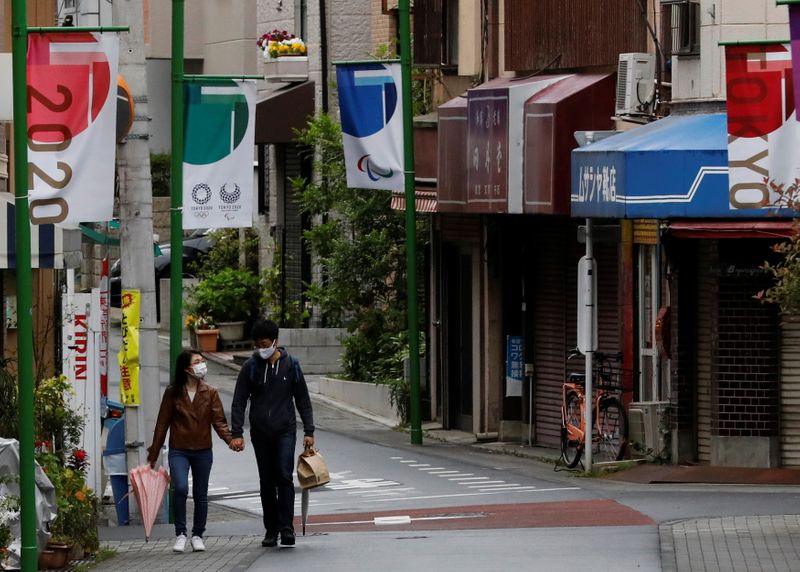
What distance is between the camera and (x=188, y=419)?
48.0 feet

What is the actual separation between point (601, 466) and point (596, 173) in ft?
10.7

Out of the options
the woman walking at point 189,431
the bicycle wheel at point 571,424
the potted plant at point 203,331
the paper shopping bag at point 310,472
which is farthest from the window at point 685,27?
the potted plant at point 203,331

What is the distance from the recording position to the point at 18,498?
13.2 m

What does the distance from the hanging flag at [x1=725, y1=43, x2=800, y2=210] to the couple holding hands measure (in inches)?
151

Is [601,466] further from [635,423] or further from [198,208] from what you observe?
[198,208]

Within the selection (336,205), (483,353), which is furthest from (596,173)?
(336,205)

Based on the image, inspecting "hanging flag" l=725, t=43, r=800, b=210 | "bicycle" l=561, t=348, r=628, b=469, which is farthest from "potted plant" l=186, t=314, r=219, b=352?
"hanging flag" l=725, t=43, r=800, b=210

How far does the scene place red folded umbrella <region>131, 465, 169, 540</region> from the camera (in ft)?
50.0

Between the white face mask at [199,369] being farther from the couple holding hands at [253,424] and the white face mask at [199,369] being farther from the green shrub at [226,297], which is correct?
the green shrub at [226,297]

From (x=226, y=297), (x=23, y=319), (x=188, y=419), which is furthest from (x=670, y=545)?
(x=226, y=297)

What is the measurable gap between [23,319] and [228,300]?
24.7 m

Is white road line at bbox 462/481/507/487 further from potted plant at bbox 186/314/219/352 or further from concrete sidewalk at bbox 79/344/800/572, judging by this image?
potted plant at bbox 186/314/219/352

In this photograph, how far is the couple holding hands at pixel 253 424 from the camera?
47.8 feet

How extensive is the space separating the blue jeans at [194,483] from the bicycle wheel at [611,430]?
23.1 feet
